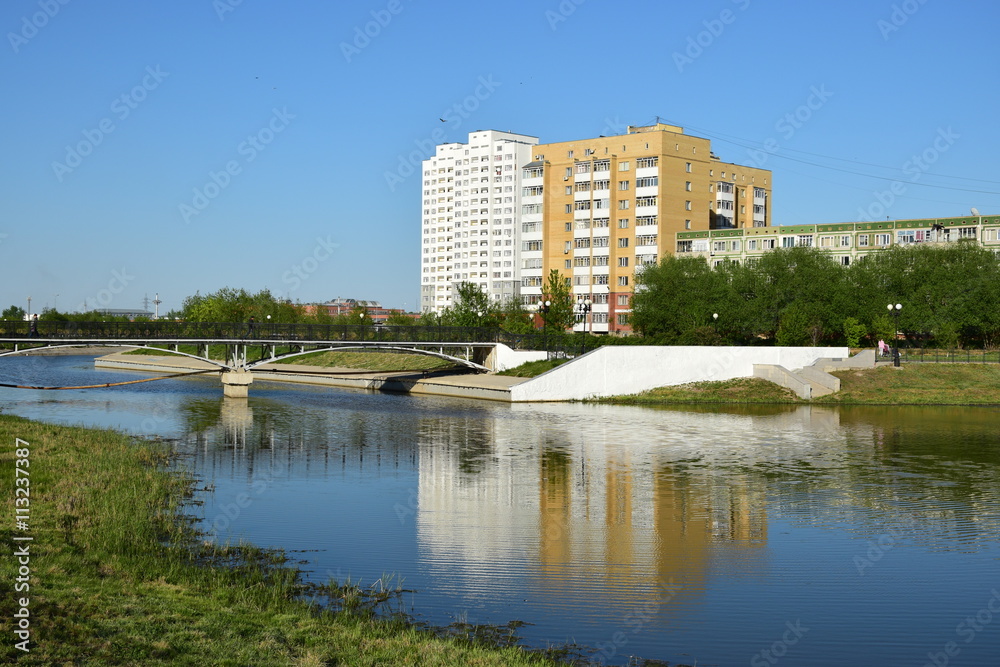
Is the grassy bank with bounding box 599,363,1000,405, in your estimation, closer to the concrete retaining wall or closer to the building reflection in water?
the concrete retaining wall

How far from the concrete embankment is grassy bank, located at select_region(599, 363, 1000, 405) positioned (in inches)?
337

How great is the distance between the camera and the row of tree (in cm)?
7194

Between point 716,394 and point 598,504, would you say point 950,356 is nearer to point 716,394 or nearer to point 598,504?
point 716,394

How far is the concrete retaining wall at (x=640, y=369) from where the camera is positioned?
184 ft

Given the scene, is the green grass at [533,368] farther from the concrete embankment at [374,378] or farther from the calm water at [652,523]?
the calm water at [652,523]

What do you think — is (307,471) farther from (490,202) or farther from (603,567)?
(490,202)

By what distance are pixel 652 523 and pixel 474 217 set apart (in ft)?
392

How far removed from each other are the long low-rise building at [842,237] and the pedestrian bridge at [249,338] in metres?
31.5

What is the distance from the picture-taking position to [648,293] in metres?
84.4

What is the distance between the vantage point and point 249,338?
59.2 metres

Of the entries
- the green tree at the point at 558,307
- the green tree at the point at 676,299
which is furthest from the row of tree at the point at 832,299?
the green tree at the point at 558,307

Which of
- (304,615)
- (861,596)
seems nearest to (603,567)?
(861,596)

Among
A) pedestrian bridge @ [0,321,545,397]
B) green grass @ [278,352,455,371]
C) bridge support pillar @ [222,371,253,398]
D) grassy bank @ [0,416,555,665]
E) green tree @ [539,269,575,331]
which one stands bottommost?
grassy bank @ [0,416,555,665]

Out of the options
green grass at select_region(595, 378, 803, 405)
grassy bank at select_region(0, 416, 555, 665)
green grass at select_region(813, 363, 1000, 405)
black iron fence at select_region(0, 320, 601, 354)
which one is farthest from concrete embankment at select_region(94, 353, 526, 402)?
grassy bank at select_region(0, 416, 555, 665)
